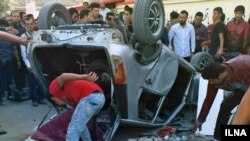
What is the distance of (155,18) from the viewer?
514cm

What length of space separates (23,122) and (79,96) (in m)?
2.73

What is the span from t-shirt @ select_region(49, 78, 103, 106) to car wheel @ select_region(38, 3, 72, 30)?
128 cm

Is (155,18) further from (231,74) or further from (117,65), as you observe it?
(231,74)

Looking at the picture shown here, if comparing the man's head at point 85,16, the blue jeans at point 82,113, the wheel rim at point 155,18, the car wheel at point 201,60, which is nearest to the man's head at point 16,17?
the man's head at point 85,16

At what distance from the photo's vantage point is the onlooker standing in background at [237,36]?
7730 mm

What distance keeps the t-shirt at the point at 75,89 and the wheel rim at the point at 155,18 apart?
1.02 m

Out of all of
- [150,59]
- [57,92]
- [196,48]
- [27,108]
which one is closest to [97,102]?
[57,92]

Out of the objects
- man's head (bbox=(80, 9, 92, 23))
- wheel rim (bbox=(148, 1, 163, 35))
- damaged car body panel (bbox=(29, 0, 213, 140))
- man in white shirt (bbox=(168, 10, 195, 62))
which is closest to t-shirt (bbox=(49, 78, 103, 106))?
damaged car body panel (bbox=(29, 0, 213, 140))

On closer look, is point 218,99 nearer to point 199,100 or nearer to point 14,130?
point 199,100

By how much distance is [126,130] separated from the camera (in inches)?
212

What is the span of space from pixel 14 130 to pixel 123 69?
8.52 feet

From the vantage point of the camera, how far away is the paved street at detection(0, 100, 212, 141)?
5324mm

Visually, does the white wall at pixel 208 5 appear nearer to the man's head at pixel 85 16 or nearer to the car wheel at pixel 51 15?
the man's head at pixel 85 16

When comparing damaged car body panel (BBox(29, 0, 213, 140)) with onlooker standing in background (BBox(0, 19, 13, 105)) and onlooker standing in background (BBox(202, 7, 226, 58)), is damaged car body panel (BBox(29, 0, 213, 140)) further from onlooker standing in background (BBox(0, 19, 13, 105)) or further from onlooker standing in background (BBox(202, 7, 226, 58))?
onlooker standing in background (BBox(0, 19, 13, 105))
